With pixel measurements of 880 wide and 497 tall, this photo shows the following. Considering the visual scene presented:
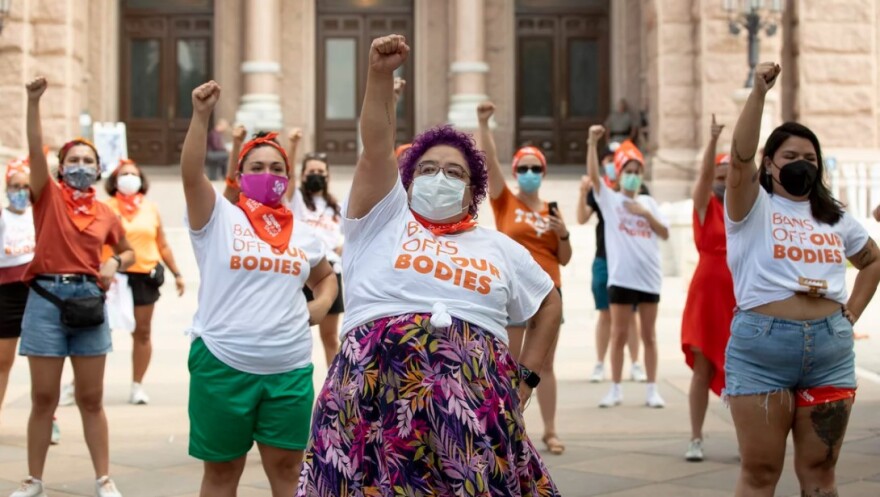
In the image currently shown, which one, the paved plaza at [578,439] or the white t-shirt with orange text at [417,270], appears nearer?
the white t-shirt with orange text at [417,270]

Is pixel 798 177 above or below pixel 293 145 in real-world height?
below

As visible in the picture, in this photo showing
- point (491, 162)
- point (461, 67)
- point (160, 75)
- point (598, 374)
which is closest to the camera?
point (491, 162)

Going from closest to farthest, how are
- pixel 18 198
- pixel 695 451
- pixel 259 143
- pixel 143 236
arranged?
pixel 259 143 < pixel 695 451 < pixel 18 198 < pixel 143 236

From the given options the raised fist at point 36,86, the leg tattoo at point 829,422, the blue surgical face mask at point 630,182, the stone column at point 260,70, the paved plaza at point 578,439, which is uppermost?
the stone column at point 260,70

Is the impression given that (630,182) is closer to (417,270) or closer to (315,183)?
(315,183)

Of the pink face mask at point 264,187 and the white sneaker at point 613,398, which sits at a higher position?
the pink face mask at point 264,187

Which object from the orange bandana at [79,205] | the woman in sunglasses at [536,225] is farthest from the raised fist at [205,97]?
the woman in sunglasses at [536,225]

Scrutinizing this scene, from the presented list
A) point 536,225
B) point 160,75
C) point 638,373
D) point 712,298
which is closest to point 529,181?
point 536,225

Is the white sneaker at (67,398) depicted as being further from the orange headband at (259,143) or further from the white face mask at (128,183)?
the orange headband at (259,143)

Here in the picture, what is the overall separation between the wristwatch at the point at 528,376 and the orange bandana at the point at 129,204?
22.2ft

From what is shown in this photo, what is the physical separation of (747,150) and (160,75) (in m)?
23.3

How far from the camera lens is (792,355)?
5.42m

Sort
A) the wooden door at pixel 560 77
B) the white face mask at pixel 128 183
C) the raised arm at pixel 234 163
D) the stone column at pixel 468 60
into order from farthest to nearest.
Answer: the wooden door at pixel 560 77
the stone column at pixel 468 60
the white face mask at pixel 128 183
the raised arm at pixel 234 163

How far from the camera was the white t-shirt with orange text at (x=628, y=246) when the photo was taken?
10180mm
